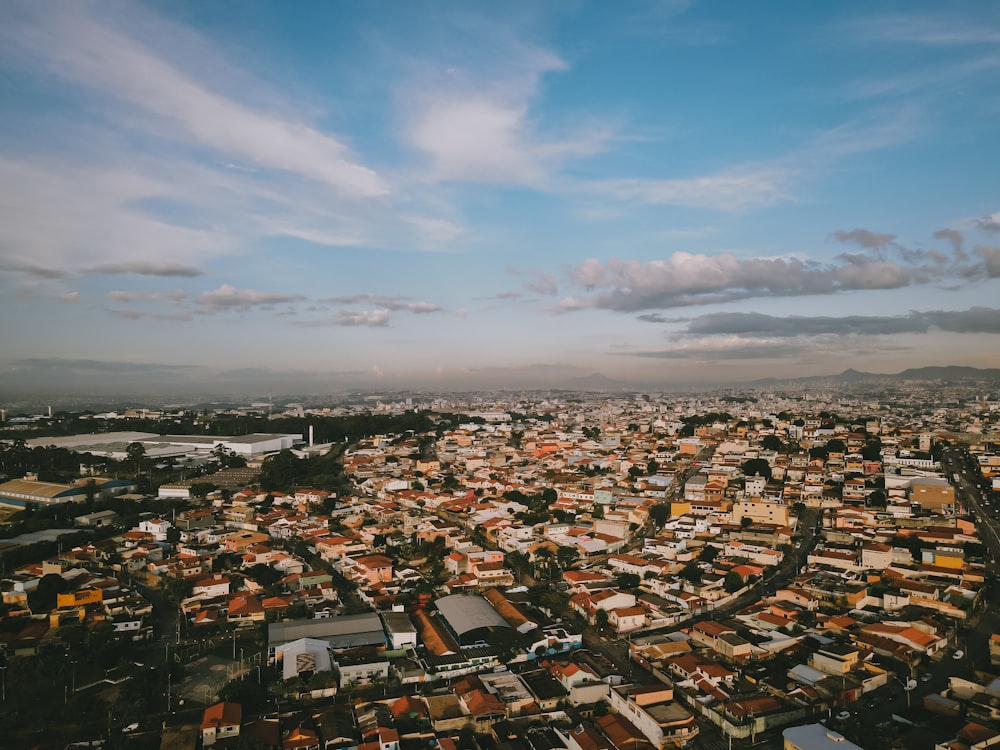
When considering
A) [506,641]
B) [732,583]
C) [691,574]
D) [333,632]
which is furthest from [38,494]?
[732,583]

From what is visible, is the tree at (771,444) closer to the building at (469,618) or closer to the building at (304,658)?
the building at (469,618)

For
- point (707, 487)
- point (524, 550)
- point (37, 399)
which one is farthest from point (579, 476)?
A: point (37, 399)

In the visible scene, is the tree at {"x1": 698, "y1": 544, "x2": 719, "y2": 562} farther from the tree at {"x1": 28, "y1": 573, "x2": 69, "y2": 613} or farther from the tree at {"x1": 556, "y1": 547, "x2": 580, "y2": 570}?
the tree at {"x1": 28, "y1": 573, "x2": 69, "y2": 613}

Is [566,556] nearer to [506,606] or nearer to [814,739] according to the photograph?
[506,606]

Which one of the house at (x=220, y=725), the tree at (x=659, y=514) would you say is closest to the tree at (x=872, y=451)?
the tree at (x=659, y=514)

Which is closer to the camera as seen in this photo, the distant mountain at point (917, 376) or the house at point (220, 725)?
the house at point (220, 725)

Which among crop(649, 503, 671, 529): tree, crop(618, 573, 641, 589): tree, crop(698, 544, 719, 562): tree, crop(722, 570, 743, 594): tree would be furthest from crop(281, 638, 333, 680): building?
crop(649, 503, 671, 529): tree

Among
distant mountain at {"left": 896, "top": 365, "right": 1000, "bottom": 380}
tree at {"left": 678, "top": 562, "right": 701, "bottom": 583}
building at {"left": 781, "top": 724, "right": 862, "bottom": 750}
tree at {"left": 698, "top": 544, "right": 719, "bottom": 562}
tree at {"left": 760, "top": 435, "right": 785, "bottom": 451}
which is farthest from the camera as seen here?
distant mountain at {"left": 896, "top": 365, "right": 1000, "bottom": 380}

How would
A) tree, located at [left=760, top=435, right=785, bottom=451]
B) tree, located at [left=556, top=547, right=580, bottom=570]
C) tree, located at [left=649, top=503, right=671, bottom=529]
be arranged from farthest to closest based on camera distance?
tree, located at [left=760, top=435, right=785, bottom=451]
tree, located at [left=649, top=503, right=671, bottom=529]
tree, located at [left=556, top=547, right=580, bottom=570]
